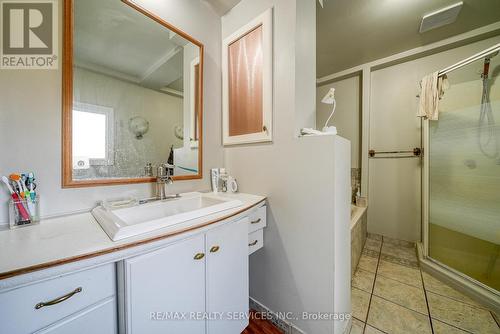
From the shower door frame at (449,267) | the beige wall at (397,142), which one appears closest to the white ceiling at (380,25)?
the beige wall at (397,142)

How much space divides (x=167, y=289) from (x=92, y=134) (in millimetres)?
829

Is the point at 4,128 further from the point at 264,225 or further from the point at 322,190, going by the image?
the point at 322,190

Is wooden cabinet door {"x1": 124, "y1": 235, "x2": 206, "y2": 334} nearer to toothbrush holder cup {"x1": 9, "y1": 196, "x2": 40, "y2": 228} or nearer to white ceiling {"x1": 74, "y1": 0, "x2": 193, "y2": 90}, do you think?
toothbrush holder cup {"x1": 9, "y1": 196, "x2": 40, "y2": 228}

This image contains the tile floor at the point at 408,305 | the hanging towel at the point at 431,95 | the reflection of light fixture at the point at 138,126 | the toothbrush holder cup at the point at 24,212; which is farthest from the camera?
the hanging towel at the point at 431,95

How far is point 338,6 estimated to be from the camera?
1.53m

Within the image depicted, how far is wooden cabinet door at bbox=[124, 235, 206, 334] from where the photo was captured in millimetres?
550

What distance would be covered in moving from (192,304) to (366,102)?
2.94 metres

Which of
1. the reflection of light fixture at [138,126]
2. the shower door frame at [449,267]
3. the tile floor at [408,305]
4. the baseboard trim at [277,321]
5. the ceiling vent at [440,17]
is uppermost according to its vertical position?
the ceiling vent at [440,17]

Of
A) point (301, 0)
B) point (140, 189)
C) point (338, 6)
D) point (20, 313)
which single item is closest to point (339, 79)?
point (338, 6)

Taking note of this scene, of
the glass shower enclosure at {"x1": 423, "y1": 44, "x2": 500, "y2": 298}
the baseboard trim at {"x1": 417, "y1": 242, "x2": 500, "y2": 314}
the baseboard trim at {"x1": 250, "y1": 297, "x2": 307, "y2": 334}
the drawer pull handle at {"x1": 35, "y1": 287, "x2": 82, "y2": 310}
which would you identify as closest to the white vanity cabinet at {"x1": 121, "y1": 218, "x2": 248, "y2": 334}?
the drawer pull handle at {"x1": 35, "y1": 287, "x2": 82, "y2": 310}

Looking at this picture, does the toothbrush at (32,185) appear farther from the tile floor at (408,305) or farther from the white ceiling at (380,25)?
the white ceiling at (380,25)

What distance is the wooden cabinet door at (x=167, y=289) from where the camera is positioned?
550 millimetres

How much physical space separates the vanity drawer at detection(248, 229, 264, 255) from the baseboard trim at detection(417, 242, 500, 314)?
67.6 inches

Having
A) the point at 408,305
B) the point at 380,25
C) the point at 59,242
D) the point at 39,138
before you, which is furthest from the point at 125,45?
the point at 408,305
